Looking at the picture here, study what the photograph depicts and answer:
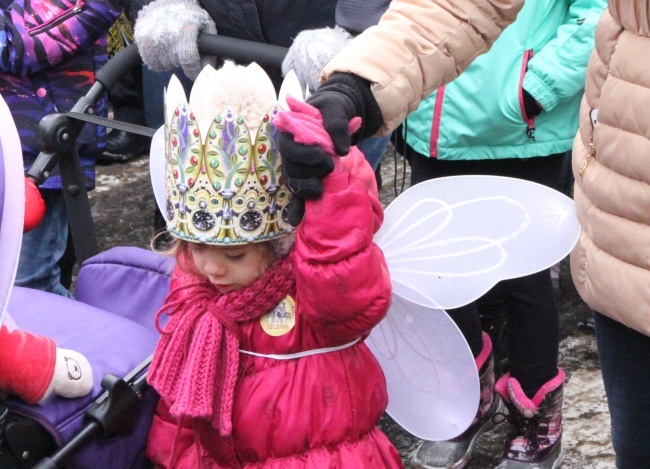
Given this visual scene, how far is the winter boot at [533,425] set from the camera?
263 cm

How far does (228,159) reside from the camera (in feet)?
5.79

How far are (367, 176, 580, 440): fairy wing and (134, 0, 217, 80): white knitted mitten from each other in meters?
0.91

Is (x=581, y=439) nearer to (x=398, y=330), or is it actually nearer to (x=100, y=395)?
(x=398, y=330)

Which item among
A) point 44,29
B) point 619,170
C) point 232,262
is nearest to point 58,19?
point 44,29

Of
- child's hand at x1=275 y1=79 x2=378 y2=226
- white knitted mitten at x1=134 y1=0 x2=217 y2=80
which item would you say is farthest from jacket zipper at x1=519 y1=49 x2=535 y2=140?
child's hand at x1=275 y1=79 x2=378 y2=226

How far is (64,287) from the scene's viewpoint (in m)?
3.36

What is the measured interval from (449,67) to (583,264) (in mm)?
417

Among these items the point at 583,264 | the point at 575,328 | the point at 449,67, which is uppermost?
the point at 449,67

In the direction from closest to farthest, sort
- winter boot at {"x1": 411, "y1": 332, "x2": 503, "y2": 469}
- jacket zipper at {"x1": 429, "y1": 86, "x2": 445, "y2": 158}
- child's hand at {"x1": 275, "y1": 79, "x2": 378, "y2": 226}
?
child's hand at {"x1": 275, "y1": 79, "x2": 378, "y2": 226}, jacket zipper at {"x1": 429, "y1": 86, "x2": 445, "y2": 158}, winter boot at {"x1": 411, "y1": 332, "x2": 503, "y2": 469}

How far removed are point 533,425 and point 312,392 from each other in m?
0.94

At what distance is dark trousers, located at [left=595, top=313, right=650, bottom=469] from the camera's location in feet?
5.62

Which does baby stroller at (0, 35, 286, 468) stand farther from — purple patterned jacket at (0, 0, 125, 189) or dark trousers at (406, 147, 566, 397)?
dark trousers at (406, 147, 566, 397)

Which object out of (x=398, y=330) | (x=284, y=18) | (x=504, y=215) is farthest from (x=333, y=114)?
(x=284, y=18)

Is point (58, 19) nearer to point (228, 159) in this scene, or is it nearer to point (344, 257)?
point (228, 159)
